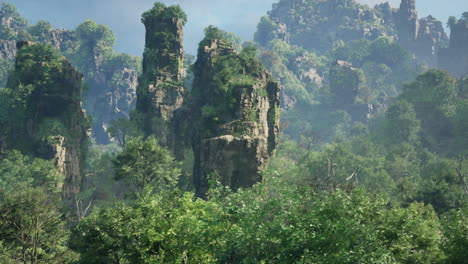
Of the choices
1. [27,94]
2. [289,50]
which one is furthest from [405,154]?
[289,50]

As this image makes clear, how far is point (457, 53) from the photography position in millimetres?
153625

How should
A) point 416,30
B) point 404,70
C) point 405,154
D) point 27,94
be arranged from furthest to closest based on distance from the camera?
1. point 416,30
2. point 404,70
3. point 405,154
4. point 27,94

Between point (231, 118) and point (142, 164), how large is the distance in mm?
13768

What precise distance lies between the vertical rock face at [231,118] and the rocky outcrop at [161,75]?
4.98 metres

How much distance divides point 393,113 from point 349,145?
507 inches

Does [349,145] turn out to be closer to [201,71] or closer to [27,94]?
[201,71]

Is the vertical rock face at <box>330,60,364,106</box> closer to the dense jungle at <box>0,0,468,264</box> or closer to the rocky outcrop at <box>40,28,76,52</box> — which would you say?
the dense jungle at <box>0,0,468,264</box>

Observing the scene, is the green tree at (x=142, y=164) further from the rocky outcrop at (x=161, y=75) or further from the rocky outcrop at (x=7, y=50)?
the rocky outcrop at (x=7, y=50)

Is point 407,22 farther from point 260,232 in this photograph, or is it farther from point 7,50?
point 260,232

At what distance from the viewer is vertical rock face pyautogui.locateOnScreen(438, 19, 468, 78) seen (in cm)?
14838

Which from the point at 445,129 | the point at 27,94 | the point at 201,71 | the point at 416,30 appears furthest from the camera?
the point at 416,30

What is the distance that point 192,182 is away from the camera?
6619 centimetres

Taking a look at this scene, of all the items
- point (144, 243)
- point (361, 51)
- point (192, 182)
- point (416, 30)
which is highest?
point (416, 30)

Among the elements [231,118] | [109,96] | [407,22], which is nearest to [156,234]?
[231,118]
